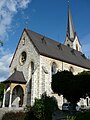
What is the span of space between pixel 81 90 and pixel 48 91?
6.01 metres

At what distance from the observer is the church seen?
2992 cm

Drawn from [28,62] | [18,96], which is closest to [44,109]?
[18,96]

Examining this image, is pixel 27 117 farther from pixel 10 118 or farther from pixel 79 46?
pixel 79 46

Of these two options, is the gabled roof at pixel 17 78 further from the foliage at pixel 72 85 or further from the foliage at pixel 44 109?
the foliage at pixel 44 109

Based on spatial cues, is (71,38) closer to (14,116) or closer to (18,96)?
(18,96)

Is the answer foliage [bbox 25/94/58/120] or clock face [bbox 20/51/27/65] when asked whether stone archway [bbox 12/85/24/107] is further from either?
foliage [bbox 25/94/58/120]

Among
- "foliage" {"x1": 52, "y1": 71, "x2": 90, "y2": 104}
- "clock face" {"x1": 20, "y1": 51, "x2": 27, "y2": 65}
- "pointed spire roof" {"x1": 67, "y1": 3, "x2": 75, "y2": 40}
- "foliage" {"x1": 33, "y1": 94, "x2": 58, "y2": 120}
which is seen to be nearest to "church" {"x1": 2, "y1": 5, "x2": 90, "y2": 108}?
"clock face" {"x1": 20, "y1": 51, "x2": 27, "y2": 65}

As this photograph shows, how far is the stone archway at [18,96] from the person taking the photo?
105 feet

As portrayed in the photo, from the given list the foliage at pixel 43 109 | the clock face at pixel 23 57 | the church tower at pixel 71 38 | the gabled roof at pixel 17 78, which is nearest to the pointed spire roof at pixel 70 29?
the church tower at pixel 71 38

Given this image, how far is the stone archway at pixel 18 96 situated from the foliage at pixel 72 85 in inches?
274

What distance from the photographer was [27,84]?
103 ft

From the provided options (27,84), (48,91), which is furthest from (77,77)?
(27,84)

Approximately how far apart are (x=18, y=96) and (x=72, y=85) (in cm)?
1070

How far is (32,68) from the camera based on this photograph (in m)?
32.6
